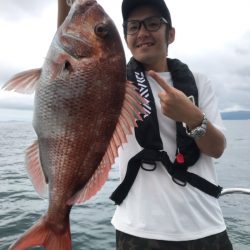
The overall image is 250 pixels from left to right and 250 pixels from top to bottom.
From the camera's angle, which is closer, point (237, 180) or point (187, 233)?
point (187, 233)

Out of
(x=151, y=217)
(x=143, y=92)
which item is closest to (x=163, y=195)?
(x=151, y=217)

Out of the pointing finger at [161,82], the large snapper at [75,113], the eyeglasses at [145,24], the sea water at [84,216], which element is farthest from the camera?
the sea water at [84,216]

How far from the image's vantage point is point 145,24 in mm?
3307

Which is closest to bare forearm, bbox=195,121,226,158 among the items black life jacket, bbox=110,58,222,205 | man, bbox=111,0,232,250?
man, bbox=111,0,232,250

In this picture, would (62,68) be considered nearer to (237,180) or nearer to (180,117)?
(180,117)

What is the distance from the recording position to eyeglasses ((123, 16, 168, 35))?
3.30 meters

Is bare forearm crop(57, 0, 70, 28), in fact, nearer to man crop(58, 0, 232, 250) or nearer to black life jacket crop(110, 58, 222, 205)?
man crop(58, 0, 232, 250)

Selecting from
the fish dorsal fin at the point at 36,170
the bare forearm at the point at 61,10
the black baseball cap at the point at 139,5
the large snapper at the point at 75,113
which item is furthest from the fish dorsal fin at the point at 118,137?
the black baseball cap at the point at 139,5

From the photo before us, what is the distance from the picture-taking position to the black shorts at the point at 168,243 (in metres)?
2.99

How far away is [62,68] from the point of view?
217 cm

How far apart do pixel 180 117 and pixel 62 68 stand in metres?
0.98

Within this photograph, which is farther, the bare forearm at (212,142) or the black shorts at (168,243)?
the black shorts at (168,243)

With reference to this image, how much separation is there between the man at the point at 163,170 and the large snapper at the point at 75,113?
711 millimetres

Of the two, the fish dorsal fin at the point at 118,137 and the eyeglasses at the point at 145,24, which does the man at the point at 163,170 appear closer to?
the eyeglasses at the point at 145,24
